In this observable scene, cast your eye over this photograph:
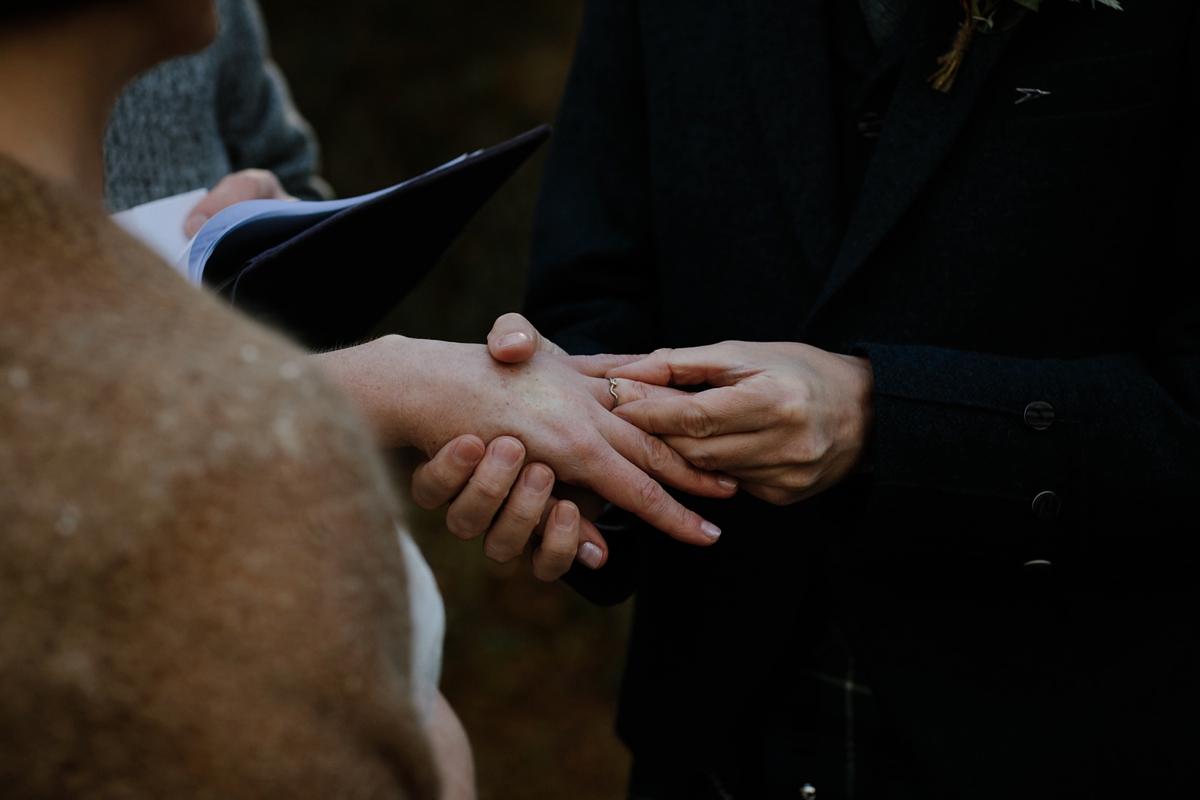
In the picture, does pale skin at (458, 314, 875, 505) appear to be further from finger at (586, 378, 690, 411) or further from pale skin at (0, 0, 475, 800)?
pale skin at (0, 0, 475, 800)

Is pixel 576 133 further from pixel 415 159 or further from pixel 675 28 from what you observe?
pixel 415 159

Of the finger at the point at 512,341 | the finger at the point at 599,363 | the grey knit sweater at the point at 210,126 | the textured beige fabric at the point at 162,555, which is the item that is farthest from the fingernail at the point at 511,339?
the grey knit sweater at the point at 210,126

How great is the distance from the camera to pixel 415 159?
4.54 metres

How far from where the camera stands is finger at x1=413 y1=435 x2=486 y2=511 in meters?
1.22

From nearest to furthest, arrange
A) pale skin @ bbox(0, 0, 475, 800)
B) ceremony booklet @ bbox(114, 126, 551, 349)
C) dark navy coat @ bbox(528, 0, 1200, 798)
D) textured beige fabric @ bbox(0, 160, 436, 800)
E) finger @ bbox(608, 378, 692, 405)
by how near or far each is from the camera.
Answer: textured beige fabric @ bbox(0, 160, 436, 800) < pale skin @ bbox(0, 0, 475, 800) < ceremony booklet @ bbox(114, 126, 551, 349) < dark navy coat @ bbox(528, 0, 1200, 798) < finger @ bbox(608, 378, 692, 405)

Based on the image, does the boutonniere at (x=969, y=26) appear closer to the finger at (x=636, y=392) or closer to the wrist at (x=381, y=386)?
the finger at (x=636, y=392)

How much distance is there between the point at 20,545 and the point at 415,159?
4231mm

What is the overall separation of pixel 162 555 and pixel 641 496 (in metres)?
0.78

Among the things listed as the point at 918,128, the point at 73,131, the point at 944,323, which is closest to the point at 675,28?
the point at 918,128

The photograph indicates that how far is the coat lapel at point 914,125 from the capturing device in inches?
48.7

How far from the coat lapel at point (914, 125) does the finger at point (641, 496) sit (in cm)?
39

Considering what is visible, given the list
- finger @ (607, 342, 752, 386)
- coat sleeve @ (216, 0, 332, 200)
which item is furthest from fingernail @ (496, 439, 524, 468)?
coat sleeve @ (216, 0, 332, 200)

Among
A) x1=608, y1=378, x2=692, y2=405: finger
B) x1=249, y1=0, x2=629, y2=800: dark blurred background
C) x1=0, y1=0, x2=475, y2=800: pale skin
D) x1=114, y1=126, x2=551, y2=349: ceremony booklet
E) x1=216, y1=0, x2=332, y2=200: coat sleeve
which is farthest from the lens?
x1=249, y1=0, x2=629, y2=800: dark blurred background

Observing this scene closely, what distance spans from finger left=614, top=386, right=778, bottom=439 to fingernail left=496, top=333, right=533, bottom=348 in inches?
6.2
